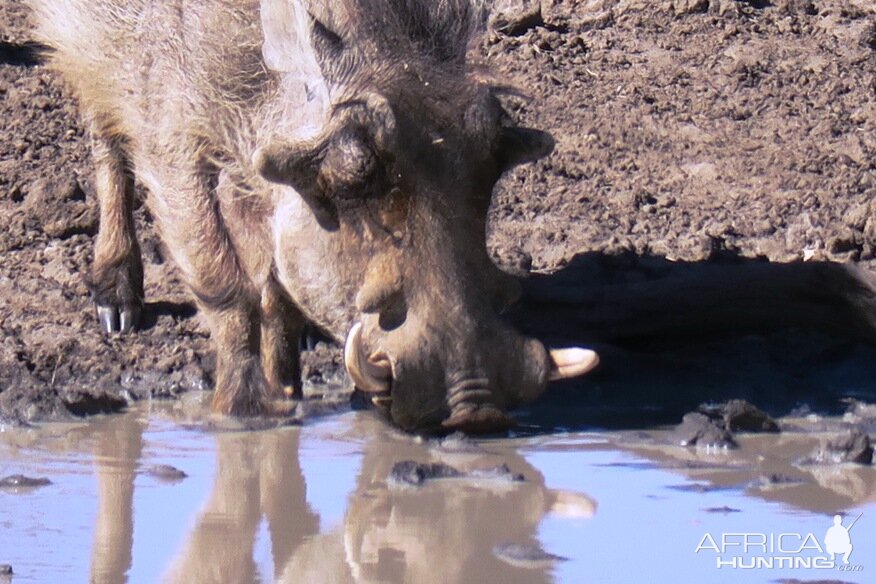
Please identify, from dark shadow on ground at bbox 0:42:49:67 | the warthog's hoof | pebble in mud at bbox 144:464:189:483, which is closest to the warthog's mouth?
pebble in mud at bbox 144:464:189:483

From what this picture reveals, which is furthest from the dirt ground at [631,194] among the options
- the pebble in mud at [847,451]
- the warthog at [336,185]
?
the pebble in mud at [847,451]

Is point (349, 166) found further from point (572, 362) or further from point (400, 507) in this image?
point (400, 507)

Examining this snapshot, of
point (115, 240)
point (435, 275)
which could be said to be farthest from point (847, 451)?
point (115, 240)

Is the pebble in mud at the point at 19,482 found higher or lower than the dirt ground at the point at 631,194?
lower

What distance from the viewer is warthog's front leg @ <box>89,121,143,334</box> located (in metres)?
5.21

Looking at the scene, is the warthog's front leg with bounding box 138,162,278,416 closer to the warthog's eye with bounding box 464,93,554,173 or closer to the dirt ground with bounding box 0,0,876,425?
the dirt ground with bounding box 0,0,876,425

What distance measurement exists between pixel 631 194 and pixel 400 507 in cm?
274

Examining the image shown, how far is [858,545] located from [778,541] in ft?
0.45

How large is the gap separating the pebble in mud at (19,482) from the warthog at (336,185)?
68 cm

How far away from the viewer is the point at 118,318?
517 centimetres

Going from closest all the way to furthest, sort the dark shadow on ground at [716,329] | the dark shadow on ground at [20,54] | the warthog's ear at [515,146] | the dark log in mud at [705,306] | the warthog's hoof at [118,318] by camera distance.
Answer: the warthog's ear at [515,146]
the dark shadow on ground at [716,329]
the dark log in mud at [705,306]
the warthog's hoof at [118,318]
the dark shadow on ground at [20,54]

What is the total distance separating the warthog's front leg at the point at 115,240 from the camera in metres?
5.21

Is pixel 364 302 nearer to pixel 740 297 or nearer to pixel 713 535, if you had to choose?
pixel 713 535

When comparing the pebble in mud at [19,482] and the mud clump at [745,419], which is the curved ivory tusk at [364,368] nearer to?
the pebble in mud at [19,482]
